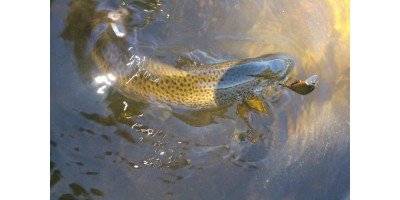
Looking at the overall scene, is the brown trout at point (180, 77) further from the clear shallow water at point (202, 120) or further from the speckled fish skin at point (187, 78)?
the clear shallow water at point (202, 120)

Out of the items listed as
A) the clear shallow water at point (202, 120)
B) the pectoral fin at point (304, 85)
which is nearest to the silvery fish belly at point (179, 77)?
the clear shallow water at point (202, 120)

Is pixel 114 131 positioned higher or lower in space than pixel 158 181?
higher

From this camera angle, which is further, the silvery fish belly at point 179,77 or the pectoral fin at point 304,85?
the pectoral fin at point 304,85

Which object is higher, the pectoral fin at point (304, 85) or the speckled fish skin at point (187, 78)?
the pectoral fin at point (304, 85)

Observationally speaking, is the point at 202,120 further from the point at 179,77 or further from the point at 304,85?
the point at 304,85
